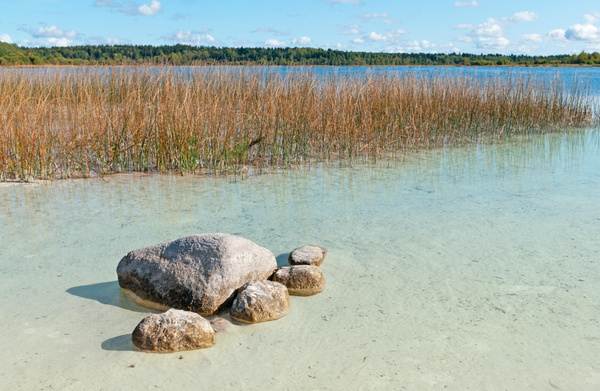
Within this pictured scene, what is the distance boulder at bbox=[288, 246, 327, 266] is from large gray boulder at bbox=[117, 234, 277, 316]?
299 mm

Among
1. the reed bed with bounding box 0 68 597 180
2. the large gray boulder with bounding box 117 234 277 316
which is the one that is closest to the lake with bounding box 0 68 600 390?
the large gray boulder with bounding box 117 234 277 316

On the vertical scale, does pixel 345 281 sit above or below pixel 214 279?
below

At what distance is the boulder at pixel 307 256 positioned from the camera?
9.82 feet

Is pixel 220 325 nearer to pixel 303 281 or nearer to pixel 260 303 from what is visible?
pixel 260 303

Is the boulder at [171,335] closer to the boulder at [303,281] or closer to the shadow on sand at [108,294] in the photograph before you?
the shadow on sand at [108,294]

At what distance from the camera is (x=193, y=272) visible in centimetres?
256

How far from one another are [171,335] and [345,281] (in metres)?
1.11

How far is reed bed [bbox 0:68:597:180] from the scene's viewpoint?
→ 17.5 ft

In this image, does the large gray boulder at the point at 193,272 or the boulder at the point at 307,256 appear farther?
the boulder at the point at 307,256

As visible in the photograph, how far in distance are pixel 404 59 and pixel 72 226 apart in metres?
7.35

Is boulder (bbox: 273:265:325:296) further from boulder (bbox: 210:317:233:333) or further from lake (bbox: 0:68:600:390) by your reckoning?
boulder (bbox: 210:317:233:333)

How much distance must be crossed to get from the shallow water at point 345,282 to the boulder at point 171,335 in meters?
0.04

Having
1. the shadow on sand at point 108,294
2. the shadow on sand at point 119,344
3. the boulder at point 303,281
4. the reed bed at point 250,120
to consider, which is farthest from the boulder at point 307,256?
the reed bed at point 250,120

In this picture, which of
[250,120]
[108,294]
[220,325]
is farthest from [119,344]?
[250,120]
